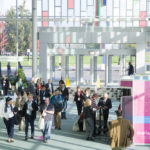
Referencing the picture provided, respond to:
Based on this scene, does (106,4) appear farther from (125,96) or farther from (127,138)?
(127,138)

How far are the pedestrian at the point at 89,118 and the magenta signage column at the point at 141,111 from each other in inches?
48.6

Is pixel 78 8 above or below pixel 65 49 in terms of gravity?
above

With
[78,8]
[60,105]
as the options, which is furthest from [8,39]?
[60,105]

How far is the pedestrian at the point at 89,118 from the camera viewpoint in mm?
12867

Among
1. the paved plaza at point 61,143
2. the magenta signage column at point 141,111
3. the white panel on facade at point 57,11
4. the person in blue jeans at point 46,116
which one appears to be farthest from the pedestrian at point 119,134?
the white panel on facade at point 57,11

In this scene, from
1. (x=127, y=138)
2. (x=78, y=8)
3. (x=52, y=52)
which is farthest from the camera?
(x=78, y=8)

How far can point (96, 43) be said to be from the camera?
26.6 m

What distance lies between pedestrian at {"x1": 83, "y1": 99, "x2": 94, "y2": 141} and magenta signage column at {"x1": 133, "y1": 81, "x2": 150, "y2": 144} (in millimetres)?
1234

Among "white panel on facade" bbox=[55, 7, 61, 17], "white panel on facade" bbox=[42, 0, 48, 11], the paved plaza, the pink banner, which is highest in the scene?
"white panel on facade" bbox=[42, 0, 48, 11]

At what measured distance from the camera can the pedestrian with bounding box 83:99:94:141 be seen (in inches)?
507

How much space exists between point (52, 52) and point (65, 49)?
77 cm

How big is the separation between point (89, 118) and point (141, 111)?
1478 millimetres

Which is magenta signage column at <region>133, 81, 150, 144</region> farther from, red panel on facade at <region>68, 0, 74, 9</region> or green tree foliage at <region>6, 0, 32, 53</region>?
green tree foliage at <region>6, 0, 32, 53</region>

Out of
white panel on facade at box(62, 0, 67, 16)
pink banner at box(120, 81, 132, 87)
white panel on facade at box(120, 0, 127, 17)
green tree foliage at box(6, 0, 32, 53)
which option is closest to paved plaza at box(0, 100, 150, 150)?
pink banner at box(120, 81, 132, 87)
